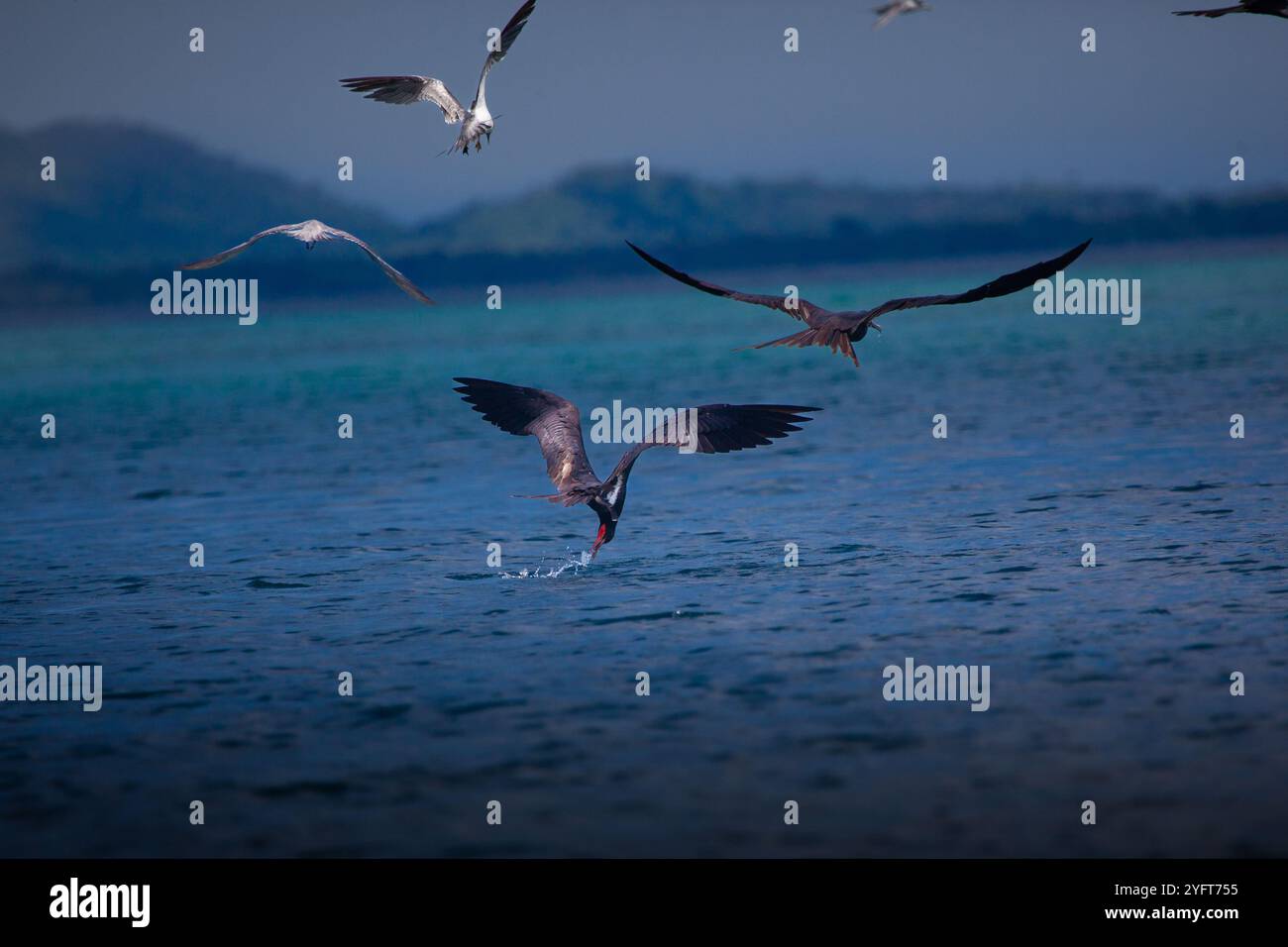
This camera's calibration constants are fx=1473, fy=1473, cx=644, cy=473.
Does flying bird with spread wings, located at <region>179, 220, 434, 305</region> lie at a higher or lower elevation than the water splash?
higher

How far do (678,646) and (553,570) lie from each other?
4781 mm

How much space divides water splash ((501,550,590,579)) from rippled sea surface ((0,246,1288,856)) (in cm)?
9

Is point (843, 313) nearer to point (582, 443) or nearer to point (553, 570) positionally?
point (582, 443)

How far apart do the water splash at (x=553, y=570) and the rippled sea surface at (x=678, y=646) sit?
9 cm

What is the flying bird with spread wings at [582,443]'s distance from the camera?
54.3 ft

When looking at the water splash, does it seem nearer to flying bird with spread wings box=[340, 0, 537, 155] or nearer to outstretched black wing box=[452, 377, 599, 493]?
outstretched black wing box=[452, 377, 599, 493]

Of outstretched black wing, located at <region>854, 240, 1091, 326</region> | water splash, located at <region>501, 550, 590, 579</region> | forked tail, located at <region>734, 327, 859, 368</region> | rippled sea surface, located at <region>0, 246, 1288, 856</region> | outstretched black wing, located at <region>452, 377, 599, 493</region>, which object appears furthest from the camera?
water splash, located at <region>501, 550, 590, 579</region>

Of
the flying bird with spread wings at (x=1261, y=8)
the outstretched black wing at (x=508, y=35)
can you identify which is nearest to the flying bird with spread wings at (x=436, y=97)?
the outstretched black wing at (x=508, y=35)

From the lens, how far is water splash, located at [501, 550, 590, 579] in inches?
766

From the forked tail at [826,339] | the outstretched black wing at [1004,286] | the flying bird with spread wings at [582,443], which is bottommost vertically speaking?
the flying bird with spread wings at [582,443]

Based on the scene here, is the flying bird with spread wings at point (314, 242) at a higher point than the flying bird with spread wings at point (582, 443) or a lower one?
higher

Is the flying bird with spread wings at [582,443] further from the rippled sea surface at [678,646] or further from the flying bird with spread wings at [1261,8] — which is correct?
the flying bird with spread wings at [1261,8]

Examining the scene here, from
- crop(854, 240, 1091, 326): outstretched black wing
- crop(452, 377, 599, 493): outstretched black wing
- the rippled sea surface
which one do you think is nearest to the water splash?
the rippled sea surface

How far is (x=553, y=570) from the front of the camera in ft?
65.2
